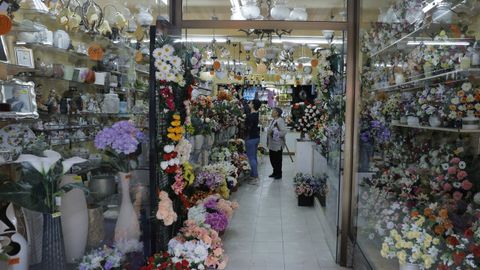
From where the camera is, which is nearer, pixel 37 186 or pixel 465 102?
pixel 37 186

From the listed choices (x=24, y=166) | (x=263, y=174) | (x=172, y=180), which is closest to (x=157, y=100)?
(x=172, y=180)

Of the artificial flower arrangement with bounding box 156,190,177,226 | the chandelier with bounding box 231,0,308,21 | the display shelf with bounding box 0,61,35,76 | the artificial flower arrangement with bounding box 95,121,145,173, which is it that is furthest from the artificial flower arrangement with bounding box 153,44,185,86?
the chandelier with bounding box 231,0,308,21

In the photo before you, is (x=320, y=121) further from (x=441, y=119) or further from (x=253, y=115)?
(x=441, y=119)

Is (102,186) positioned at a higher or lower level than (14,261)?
higher

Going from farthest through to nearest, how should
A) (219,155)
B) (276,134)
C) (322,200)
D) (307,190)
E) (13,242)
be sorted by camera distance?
(276,134) < (219,155) < (307,190) < (322,200) < (13,242)

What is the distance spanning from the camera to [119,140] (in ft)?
8.77

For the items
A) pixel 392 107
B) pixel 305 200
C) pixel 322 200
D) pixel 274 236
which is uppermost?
pixel 392 107

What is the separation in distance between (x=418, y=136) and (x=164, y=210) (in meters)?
1.97

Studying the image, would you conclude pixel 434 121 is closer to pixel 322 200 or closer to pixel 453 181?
pixel 453 181

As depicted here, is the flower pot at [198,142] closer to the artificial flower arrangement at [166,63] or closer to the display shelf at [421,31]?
the artificial flower arrangement at [166,63]

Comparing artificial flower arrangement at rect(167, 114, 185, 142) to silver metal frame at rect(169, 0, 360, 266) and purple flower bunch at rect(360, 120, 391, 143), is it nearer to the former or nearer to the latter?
silver metal frame at rect(169, 0, 360, 266)

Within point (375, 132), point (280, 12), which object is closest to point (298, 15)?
point (280, 12)

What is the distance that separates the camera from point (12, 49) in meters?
2.80

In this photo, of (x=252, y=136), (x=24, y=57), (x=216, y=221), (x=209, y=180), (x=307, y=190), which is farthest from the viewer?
(x=252, y=136)
